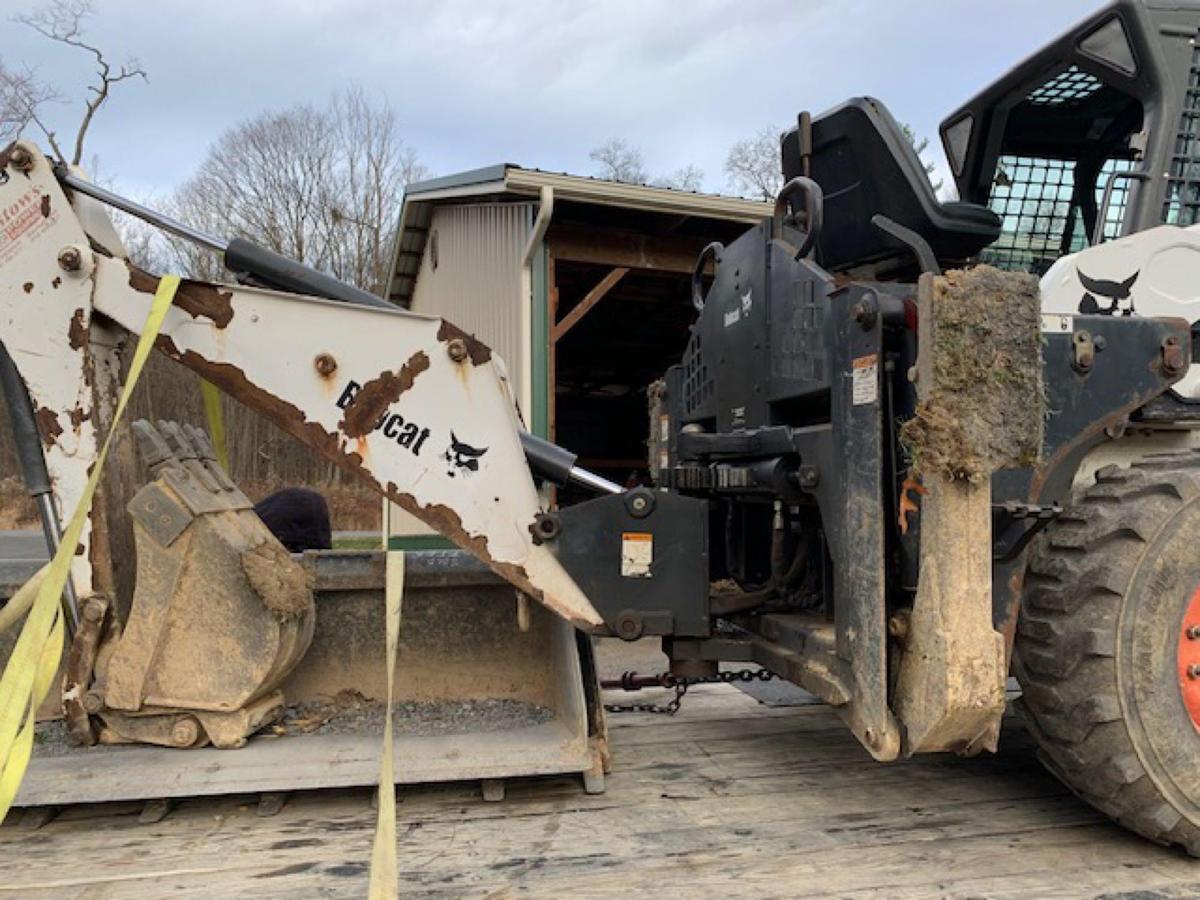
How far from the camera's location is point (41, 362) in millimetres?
2938

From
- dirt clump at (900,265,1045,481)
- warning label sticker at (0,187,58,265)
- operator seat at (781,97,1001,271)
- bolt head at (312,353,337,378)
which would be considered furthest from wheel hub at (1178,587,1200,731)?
warning label sticker at (0,187,58,265)

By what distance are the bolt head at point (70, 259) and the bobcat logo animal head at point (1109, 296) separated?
124 inches

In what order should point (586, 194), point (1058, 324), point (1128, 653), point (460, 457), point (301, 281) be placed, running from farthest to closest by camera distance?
point (586, 194)
point (301, 281)
point (460, 457)
point (1058, 324)
point (1128, 653)

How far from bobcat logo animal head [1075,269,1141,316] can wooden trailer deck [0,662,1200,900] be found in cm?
157

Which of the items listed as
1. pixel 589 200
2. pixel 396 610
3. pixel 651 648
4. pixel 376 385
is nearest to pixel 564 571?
pixel 396 610

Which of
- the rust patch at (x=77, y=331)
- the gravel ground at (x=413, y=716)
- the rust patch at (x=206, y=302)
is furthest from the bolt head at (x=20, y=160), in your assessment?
the gravel ground at (x=413, y=716)

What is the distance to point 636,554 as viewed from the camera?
3.02 m

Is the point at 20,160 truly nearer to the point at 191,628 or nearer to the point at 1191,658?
the point at 191,628

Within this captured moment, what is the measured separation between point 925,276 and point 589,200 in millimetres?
5230

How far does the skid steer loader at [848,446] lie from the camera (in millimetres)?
2422

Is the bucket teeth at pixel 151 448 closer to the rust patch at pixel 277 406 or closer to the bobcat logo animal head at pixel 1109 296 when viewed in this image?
the rust patch at pixel 277 406

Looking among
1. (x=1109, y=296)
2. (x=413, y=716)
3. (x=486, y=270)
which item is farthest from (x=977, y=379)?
(x=486, y=270)

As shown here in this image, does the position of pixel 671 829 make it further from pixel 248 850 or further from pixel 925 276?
pixel 925 276

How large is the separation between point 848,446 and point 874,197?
107cm
